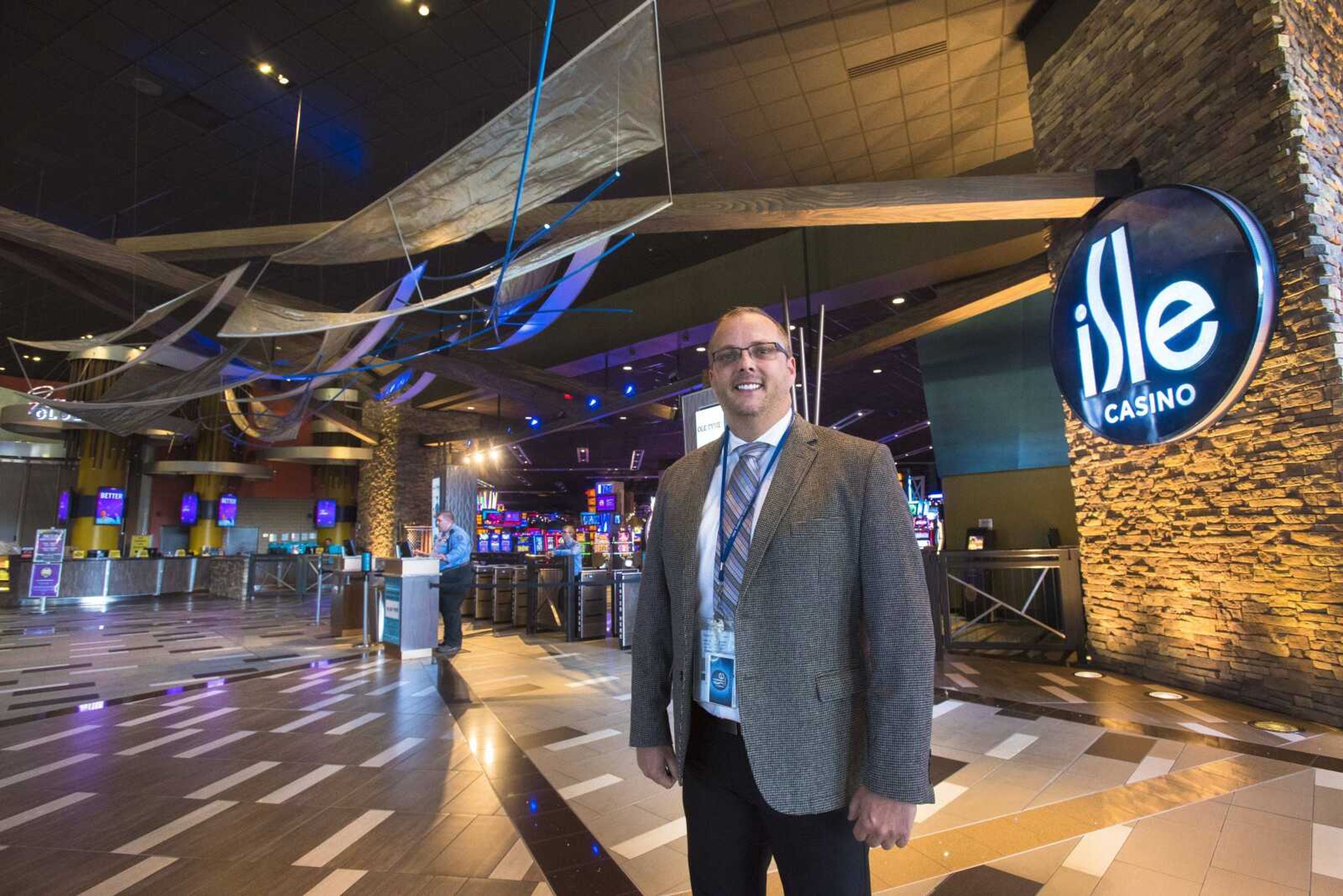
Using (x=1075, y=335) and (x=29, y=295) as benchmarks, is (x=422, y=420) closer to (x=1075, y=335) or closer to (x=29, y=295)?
(x=29, y=295)

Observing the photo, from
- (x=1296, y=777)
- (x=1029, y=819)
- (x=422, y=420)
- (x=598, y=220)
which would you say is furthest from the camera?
(x=422, y=420)

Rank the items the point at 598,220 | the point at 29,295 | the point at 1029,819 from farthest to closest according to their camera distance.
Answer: the point at 29,295 < the point at 598,220 < the point at 1029,819

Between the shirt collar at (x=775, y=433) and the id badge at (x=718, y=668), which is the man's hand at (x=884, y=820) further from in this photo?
the shirt collar at (x=775, y=433)

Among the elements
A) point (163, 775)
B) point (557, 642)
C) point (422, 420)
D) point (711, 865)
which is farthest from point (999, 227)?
point (422, 420)

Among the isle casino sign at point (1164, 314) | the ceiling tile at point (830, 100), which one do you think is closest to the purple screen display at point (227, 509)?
the ceiling tile at point (830, 100)

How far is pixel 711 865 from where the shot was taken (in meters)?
1.12

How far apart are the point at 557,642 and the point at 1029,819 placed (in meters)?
6.31

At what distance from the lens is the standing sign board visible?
12492 millimetres

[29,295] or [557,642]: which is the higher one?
[29,295]

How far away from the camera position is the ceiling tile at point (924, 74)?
6.22 meters

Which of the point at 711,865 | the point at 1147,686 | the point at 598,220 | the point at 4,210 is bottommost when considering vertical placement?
the point at 1147,686

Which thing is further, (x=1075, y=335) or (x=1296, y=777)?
(x=1075, y=335)

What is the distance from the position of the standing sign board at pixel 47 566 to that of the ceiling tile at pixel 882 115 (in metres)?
16.1

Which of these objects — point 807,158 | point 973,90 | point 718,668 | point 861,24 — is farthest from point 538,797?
point 973,90
